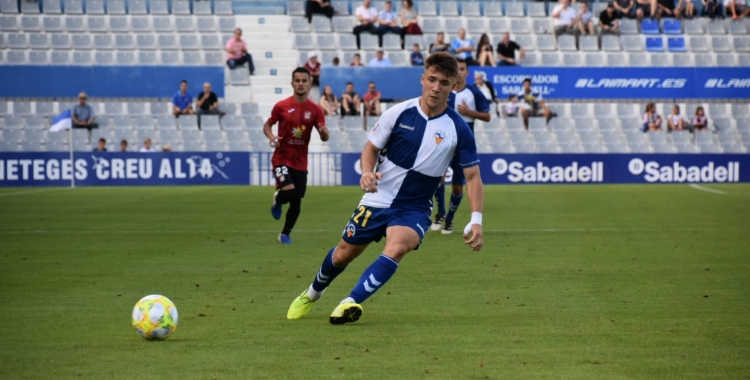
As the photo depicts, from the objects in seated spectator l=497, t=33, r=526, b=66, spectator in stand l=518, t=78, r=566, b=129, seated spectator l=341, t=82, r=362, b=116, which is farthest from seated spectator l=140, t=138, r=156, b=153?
spectator in stand l=518, t=78, r=566, b=129

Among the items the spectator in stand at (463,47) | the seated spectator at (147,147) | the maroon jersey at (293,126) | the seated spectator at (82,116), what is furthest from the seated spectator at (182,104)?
the maroon jersey at (293,126)

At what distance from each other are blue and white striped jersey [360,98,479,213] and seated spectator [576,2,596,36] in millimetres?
28032

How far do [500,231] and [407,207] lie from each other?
26.3 ft

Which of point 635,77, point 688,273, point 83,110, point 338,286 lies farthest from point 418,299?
point 635,77

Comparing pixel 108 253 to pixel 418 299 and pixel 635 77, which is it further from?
pixel 635 77

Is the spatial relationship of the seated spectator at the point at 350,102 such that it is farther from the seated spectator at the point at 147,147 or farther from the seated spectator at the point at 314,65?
the seated spectator at the point at 147,147

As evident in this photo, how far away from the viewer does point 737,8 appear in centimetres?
3622

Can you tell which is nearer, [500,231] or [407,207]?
[407,207]

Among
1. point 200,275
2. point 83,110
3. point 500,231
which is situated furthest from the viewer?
point 83,110

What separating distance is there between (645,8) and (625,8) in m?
0.81

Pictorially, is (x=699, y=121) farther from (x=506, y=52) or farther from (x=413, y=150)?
(x=413, y=150)

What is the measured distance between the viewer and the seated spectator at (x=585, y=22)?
3441 centimetres

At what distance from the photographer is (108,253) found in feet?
40.2

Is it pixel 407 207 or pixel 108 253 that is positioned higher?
pixel 407 207
